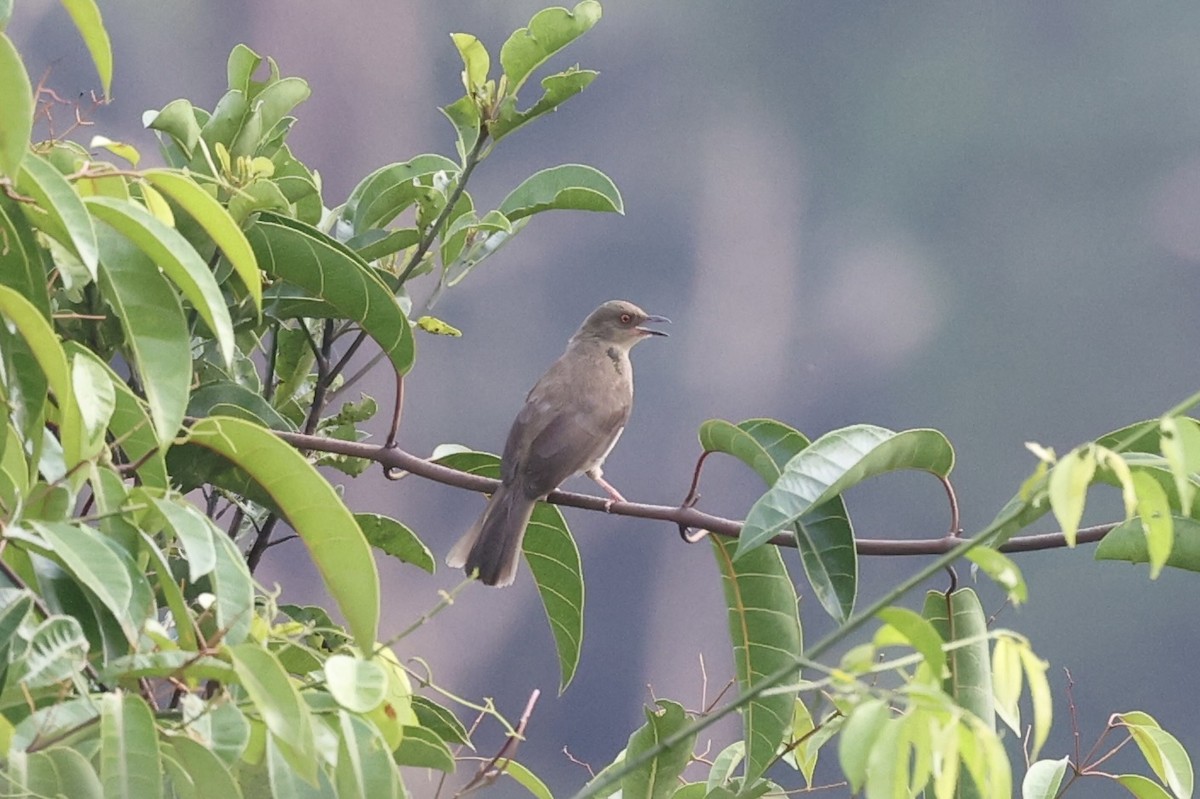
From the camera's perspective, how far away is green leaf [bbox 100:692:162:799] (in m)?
0.90

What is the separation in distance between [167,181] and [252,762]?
466 millimetres

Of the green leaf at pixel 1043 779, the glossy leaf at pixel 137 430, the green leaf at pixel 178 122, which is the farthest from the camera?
the green leaf at pixel 178 122

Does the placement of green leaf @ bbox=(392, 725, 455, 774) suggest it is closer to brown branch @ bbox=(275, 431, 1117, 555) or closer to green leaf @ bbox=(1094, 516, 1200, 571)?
brown branch @ bbox=(275, 431, 1117, 555)

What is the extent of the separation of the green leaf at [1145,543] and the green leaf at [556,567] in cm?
69

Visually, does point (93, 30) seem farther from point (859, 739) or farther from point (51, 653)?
point (859, 739)

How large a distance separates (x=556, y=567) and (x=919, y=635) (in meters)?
1.11

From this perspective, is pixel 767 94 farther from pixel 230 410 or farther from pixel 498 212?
pixel 230 410

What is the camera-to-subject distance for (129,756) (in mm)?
909

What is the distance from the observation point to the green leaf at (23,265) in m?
1.12

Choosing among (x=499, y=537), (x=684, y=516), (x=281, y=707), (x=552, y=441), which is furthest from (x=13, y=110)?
(x=552, y=441)

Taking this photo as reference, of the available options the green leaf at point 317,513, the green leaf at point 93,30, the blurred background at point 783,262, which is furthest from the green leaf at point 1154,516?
the blurred background at point 783,262

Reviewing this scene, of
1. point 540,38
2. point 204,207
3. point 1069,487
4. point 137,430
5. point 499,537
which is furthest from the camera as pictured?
point 499,537

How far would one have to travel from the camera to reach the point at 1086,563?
347cm

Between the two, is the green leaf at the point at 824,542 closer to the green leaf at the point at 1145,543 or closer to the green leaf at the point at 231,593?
the green leaf at the point at 1145,543
